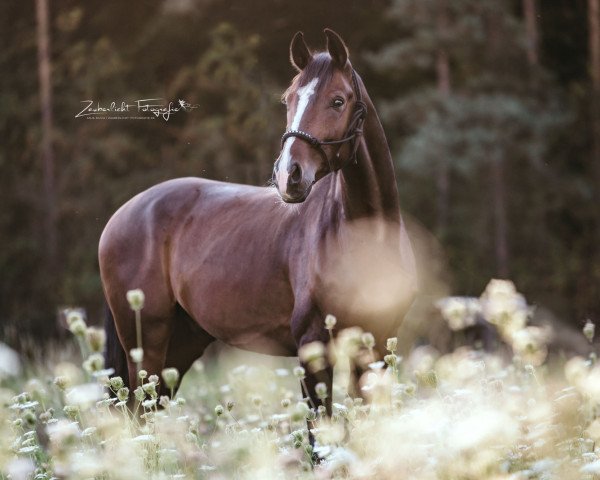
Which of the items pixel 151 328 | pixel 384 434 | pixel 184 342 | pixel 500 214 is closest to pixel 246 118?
pixel 500 214

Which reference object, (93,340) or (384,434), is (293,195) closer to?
(93,340)

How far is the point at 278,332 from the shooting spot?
4.74 m

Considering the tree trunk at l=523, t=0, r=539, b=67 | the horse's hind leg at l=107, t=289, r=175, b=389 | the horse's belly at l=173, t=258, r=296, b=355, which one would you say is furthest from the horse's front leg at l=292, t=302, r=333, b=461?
the tree trunk at l=523, t=0, r=539, b=67

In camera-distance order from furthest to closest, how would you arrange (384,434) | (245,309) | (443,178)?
1. (443,178)
2. (245,309)
3. (384,434)

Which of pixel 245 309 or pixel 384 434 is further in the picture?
pixel 245 309

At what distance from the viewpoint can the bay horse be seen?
4023mm

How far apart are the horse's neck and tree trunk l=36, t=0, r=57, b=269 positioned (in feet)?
54.4

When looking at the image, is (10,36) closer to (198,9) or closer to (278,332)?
(198,9)

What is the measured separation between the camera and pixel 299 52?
428cm

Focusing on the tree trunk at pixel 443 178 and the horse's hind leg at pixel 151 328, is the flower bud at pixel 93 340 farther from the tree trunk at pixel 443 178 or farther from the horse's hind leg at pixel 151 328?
the tree trunk at pixel 443 178

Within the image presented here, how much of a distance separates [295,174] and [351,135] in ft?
1.62

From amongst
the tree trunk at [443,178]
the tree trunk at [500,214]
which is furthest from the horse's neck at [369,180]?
the tree trunk at [443,178]

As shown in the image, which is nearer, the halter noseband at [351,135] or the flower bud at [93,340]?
the flower bud at [93,340]

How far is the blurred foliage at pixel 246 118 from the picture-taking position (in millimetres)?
17958
